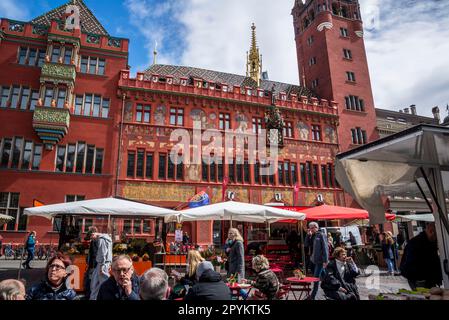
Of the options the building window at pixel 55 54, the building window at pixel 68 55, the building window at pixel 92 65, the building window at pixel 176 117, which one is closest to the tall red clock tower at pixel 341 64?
the building window at pixel 176 117

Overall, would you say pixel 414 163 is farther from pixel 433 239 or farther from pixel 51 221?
pixel 51 221

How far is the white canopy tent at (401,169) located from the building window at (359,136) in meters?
24.5

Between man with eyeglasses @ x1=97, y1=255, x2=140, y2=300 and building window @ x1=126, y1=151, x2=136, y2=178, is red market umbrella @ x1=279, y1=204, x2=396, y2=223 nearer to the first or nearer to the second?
man with eyeglasses @ x1=97, y1=255, x2=140, y2=300

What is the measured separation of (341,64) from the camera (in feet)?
102

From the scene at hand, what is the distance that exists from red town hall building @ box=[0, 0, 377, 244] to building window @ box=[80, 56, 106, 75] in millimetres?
71

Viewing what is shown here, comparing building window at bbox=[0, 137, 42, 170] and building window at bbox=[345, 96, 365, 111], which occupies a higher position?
building window at bbox=[345, 96, 365, 111]

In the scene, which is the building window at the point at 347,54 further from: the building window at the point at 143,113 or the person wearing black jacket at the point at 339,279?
the person wearing black jacket at the point at 339,279

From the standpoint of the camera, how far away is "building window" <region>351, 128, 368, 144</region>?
28.4 meters

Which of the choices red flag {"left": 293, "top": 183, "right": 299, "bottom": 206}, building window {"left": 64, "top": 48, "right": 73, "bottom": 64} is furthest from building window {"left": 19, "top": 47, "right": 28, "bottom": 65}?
red flag {"left": 293, "top": 183, "right": 299, "bottom": 206}

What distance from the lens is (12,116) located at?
64.2ft

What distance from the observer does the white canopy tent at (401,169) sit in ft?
12.0

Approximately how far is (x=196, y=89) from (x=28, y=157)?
12758mm

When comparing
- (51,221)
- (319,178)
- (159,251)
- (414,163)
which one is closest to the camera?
(414,163)
